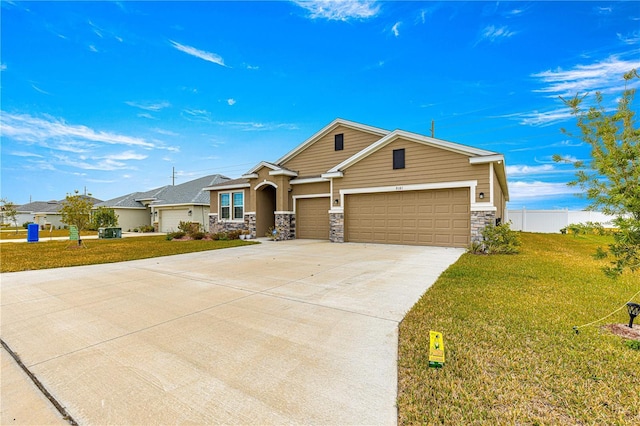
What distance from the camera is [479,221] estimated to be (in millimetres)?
10336

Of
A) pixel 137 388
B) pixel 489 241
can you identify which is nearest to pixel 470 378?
pixel 137 388

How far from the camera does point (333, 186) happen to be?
13852 millimetres

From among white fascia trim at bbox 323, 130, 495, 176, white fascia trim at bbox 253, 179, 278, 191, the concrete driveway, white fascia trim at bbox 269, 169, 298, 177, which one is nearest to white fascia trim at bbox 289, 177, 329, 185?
white fascia trim at bbox 269, 169, 298, 177

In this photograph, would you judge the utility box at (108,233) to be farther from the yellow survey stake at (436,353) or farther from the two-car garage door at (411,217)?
the yellow survey stake at (436,353)

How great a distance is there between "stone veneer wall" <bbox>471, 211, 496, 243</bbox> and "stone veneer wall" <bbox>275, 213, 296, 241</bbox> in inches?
356

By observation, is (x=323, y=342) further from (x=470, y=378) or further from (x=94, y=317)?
(x=94, y=317)

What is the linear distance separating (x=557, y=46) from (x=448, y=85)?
6748mm

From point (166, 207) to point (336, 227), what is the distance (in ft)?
61.0

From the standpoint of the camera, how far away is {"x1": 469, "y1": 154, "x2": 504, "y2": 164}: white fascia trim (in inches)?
389

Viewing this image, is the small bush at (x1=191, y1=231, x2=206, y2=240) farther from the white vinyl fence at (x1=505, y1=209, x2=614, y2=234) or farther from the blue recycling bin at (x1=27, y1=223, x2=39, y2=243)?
the white vinyl fence at (x1=505, y1=209, x2=614, y2=234)

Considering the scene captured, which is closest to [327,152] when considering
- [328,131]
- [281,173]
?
[328,131]

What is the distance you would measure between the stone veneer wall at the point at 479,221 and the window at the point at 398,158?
137 inches

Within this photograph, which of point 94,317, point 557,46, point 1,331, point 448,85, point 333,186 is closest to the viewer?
point 1,331

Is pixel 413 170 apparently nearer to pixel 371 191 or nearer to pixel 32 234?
pixel 371 191
